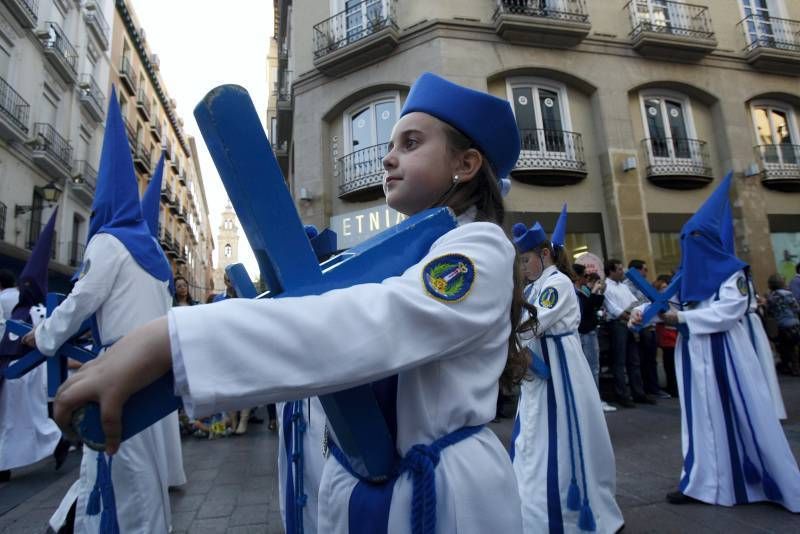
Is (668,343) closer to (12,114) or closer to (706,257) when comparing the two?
(706,257)

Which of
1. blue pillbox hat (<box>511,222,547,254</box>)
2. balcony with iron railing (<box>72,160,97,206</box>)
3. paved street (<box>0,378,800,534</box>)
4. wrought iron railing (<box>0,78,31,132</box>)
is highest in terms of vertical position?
wrought iron railing (<box>0,78,31,132</box>)

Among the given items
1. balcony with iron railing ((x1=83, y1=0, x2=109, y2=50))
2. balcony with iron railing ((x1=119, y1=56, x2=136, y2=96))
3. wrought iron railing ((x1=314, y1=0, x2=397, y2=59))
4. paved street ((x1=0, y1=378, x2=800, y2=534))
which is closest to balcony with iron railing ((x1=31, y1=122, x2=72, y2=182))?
balcony with iron railing ((x1=83, y1=0, x2=109, y2=50))

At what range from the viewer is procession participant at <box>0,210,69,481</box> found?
4.61 metres

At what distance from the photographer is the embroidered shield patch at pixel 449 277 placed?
885 millimetres

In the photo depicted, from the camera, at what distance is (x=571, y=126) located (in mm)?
11953

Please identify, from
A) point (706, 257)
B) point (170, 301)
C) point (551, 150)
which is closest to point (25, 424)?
point (170, 301)

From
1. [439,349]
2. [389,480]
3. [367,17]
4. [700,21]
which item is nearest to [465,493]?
[389,480]

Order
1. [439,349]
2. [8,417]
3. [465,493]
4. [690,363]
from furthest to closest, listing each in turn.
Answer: [8,417], [690,363], [465,493], [439,349]

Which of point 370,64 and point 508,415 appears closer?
point 508,415

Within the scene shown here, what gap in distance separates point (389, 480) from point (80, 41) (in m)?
24.2

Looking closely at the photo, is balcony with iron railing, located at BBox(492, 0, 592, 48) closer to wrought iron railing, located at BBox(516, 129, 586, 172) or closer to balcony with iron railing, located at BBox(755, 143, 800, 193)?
wrought iron railing, located at BBox(516, 129, 586, 172)

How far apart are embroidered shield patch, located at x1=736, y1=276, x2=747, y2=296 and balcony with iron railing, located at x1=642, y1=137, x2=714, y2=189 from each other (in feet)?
30.2

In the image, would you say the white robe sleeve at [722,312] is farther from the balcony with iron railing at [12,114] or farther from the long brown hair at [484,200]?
the balcony with iron railing at [12,114]

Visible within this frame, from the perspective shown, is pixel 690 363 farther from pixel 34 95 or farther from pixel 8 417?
pixel 34 95
